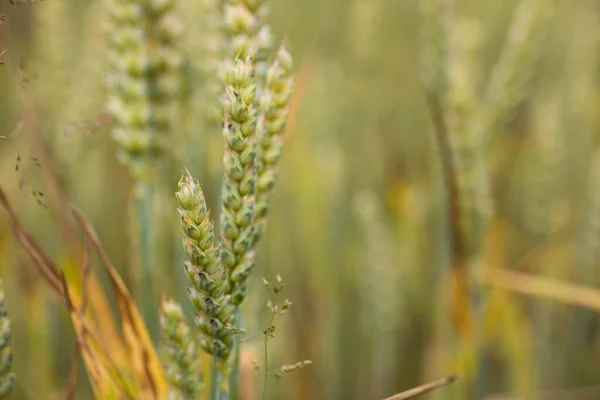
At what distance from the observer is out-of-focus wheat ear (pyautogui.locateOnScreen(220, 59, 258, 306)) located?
1.64ft

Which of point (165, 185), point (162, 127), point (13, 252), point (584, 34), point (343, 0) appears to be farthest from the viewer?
point (343, 0)

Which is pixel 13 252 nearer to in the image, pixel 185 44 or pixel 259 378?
pixel 259 378

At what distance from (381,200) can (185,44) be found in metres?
1.23

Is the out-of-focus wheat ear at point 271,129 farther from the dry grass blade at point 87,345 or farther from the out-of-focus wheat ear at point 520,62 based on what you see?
the out-of-focus wheat ear at point 520,62

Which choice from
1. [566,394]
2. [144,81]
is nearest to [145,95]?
[144,81]

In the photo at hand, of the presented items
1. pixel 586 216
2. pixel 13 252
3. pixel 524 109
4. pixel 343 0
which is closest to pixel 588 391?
pixel 586 216

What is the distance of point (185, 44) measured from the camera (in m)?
1.01

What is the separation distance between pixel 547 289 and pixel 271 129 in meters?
0.77

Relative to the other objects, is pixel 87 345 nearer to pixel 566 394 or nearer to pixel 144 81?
pixel 144 81

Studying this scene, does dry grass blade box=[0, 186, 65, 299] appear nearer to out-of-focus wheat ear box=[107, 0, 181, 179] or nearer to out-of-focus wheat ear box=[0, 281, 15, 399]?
out-of-focus wheat ear box=[0, 281, 15, 399]

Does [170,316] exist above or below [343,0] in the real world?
below

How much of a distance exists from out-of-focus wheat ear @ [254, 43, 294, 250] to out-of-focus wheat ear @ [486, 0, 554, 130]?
24.8 inches

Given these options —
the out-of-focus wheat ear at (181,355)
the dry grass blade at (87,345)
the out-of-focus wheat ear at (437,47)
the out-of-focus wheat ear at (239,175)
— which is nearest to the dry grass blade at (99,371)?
the dry grass blade at (87,345)

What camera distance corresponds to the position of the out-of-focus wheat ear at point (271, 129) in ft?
1.86
